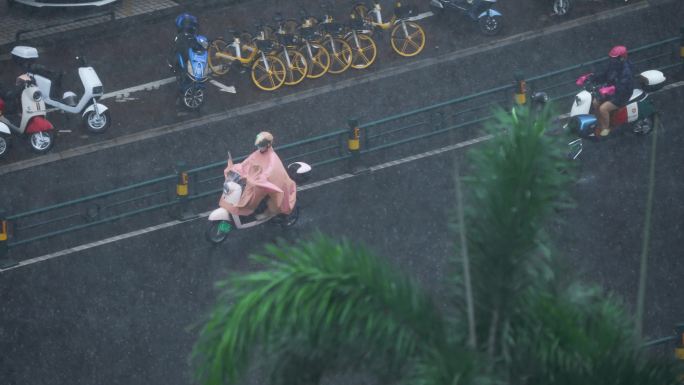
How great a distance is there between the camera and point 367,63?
2328 centimetres

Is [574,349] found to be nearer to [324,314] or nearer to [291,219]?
[324,314]

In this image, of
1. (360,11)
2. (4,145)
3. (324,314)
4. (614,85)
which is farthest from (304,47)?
(324,314)

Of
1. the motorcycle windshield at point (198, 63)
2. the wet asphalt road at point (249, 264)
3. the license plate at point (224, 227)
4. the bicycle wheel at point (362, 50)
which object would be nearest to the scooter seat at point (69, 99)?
the motorcycle windshield at point (198, 63)

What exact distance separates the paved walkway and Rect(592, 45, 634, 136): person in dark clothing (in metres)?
10.1

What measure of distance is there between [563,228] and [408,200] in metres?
2.59

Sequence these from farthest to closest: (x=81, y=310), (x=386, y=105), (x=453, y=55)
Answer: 1. (x=453, y=55)
2. (x=386, y=105)
3. (x=81, y=310)

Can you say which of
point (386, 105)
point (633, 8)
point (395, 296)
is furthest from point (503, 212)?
point (633, 8)

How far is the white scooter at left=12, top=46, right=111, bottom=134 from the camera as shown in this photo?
21.2 m

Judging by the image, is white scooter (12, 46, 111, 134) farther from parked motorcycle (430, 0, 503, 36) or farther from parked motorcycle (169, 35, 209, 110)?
parked motorcycle (430, 0, 503, 36)

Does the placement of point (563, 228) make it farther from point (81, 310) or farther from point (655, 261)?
point (81, 310)

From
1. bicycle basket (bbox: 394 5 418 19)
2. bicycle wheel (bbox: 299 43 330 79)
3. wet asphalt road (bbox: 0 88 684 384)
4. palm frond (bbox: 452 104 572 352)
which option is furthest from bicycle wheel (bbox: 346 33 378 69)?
palm frond (bbox: 452 104 572 352)

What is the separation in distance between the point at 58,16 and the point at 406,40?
25.3 feet

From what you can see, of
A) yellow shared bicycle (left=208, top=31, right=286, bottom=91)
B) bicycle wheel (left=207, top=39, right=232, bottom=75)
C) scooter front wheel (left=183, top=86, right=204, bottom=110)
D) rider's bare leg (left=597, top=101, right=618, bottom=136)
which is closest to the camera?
rider's bare leg (left=597, top=101, right=618, bottom=136)

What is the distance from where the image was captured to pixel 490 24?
945 inches
